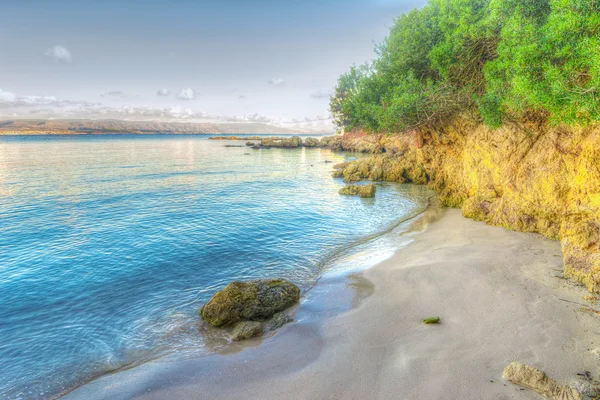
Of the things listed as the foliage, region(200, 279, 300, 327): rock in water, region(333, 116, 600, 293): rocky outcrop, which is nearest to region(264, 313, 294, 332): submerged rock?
Answer: region(200, 279, 300, 327): rock in water

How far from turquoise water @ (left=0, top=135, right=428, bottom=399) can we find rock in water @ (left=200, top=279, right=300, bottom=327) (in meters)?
0.73

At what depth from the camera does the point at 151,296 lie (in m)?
11.1

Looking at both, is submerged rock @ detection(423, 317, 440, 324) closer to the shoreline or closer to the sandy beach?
the sandy beach

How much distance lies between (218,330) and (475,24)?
19.0m

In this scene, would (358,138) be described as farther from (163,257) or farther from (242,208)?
(163,257)

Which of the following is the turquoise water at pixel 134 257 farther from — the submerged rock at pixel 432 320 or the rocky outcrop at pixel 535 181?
the rocky outcrop at pixel 535 181

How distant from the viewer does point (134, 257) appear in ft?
47.3

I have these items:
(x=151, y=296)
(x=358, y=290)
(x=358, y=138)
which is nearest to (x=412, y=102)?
(x=358, y=290)

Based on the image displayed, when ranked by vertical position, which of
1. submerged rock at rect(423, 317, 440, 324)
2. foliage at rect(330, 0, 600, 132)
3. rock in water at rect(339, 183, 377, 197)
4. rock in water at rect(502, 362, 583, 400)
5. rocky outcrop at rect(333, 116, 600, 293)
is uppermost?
foliage at rect(330, 0, 600, 132)

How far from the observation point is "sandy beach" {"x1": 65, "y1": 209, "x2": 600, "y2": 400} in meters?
6.03

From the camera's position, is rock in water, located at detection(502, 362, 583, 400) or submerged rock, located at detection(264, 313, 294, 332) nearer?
rock in water, located at detection(502, 362, 583, 400)

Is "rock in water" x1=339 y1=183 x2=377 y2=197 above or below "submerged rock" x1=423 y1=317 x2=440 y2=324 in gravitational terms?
above

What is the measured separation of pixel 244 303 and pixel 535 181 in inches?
545

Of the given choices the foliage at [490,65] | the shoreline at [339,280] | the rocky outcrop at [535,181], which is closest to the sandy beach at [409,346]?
the shoreline at [339,280]
